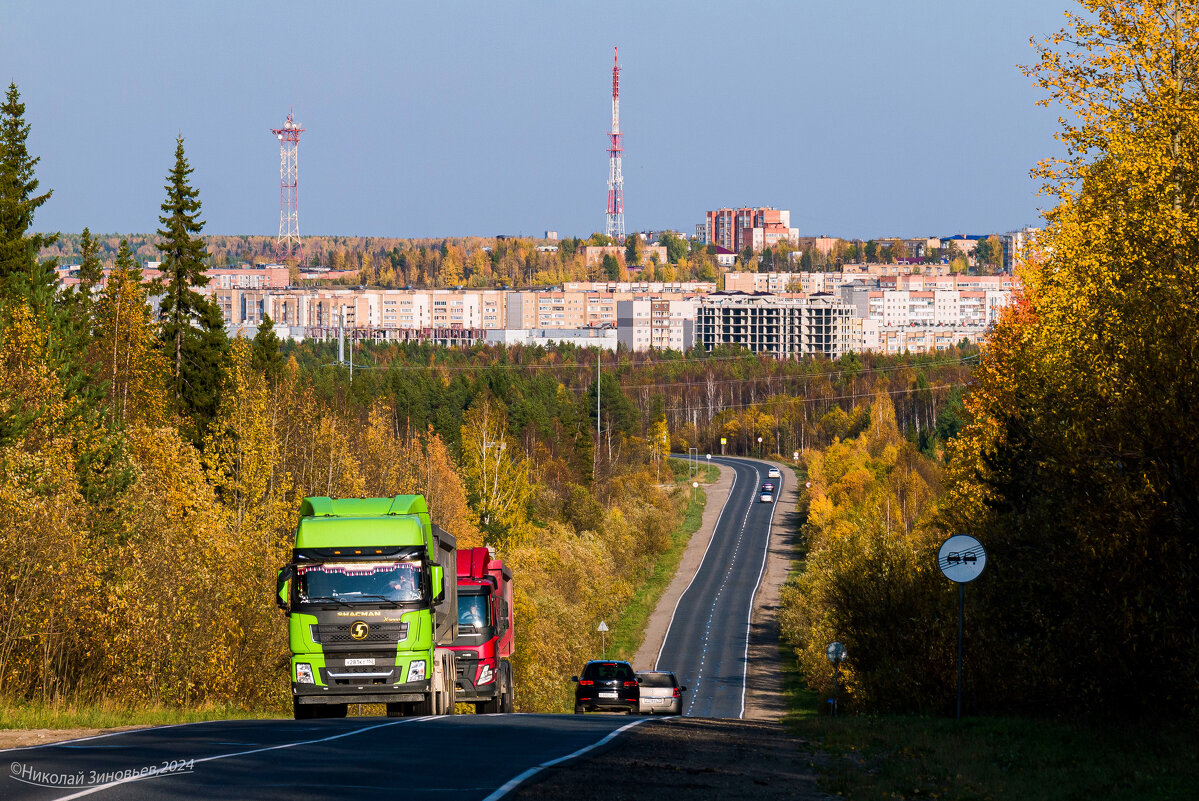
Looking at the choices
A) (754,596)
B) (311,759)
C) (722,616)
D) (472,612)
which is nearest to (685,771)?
(311,759)

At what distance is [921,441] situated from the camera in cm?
16762

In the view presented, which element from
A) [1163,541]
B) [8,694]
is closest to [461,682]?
[8,694]

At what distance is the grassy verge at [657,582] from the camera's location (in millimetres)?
88438

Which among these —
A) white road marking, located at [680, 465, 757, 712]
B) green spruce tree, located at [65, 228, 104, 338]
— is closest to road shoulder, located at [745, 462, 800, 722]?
white road marking, located at [680, 465, 757, 712]

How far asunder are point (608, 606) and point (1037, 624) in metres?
72.1

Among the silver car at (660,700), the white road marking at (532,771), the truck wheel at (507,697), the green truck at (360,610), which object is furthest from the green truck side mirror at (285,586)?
the silver car at (660,700)

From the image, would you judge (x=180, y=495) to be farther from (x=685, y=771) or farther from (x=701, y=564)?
(x=701, y=564)

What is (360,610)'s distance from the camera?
78.6 feet

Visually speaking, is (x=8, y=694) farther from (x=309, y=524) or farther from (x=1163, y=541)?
(x=1163, y=541)

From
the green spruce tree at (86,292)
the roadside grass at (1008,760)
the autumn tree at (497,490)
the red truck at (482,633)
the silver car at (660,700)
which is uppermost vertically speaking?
the green spruce tree at (86,292)

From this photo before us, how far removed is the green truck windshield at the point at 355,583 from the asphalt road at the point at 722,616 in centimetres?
3569

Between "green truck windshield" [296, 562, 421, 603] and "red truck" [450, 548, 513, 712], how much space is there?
232 inches

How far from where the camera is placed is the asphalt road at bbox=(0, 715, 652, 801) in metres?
11.9

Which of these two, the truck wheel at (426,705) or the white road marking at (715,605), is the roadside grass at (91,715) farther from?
the white road marking at (715,605)
